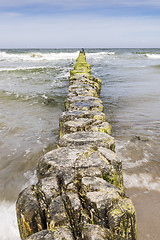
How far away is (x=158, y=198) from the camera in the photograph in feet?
9.02

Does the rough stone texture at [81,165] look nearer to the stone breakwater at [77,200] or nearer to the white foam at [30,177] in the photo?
the stone breakwater at [77,200]

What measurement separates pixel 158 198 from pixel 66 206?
1617 mm

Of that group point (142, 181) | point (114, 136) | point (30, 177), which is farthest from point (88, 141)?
point (114, 136)

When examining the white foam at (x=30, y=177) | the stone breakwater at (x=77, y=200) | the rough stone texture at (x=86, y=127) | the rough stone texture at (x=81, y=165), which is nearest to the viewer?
the stone breakwater at (x=77, y=200)

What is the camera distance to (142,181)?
3.16 m

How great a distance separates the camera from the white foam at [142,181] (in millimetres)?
3022

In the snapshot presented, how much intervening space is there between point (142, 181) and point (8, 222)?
192 centimetres

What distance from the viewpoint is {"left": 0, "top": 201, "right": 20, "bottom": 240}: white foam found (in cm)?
244

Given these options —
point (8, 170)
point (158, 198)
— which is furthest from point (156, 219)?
point (8, 170)

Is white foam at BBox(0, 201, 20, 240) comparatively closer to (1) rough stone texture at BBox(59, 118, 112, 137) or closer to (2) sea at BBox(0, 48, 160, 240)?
(2) sea at BBox(0, 48, 160, 240)

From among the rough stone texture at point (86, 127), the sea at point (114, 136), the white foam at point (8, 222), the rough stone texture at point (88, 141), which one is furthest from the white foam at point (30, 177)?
the rough stone texture at point (88, 141)

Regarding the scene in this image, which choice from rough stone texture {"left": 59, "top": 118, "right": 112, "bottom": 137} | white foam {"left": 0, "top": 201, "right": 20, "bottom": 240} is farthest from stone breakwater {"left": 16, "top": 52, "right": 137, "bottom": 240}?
white foam {"left": 0, "top": 201, "right": 20, "bottom": 240}

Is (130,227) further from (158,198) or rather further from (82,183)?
(158,198)

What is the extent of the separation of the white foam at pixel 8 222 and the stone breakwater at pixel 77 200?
862 millimetres
